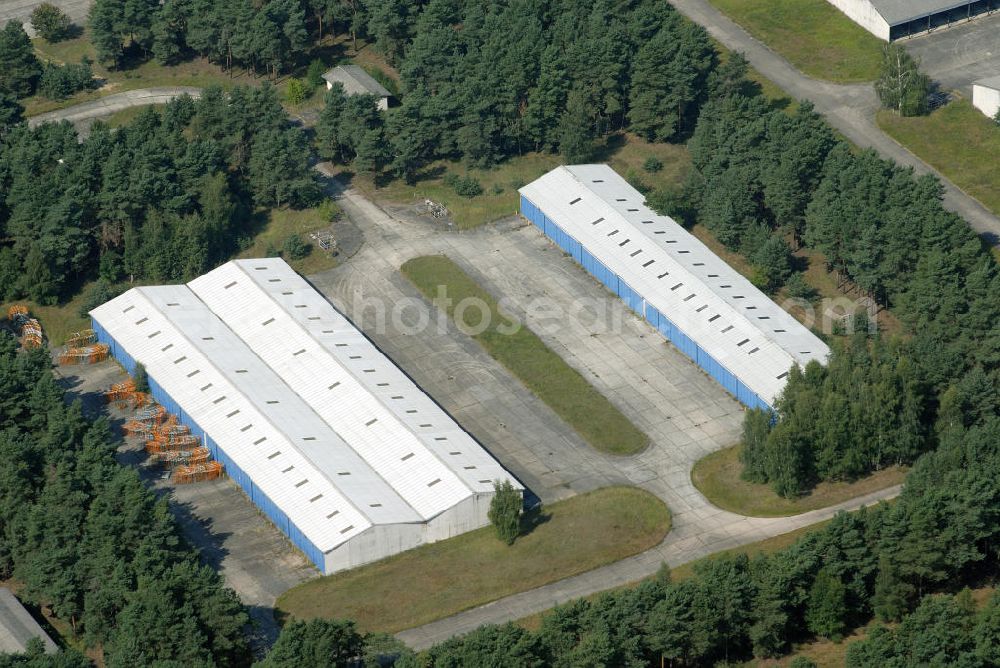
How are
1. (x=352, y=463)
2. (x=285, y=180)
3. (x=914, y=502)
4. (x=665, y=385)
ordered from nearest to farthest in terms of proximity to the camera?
(x=914, y=502) < (x=352, y=463) < (x=665, y=385) < (x=285, y=180)

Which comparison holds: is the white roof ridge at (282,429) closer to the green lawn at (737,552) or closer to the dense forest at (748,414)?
the dense forest at (748,414)

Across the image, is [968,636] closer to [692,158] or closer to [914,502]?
[914,502]

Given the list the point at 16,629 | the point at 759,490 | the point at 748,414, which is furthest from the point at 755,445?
the point at 16,629

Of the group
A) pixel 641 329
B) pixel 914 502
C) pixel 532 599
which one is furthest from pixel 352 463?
pixel 914 502

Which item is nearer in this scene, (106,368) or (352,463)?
(352,463)

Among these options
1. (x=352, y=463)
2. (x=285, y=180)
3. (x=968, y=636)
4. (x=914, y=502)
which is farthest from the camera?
(x=285, y=180)

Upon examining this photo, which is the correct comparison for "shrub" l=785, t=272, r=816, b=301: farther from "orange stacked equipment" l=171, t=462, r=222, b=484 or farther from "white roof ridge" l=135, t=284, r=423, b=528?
"orange stacked equipment" l=171, t=462, r=222, b=484

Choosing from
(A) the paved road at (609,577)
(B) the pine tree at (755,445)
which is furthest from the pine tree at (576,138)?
(A) the paved road at (609,577)

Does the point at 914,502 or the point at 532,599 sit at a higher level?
the point at 914,502

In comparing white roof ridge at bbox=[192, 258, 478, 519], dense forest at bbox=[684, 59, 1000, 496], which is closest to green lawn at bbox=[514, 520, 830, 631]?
dense forest at bbox=[684, 59, 1000, 496]
